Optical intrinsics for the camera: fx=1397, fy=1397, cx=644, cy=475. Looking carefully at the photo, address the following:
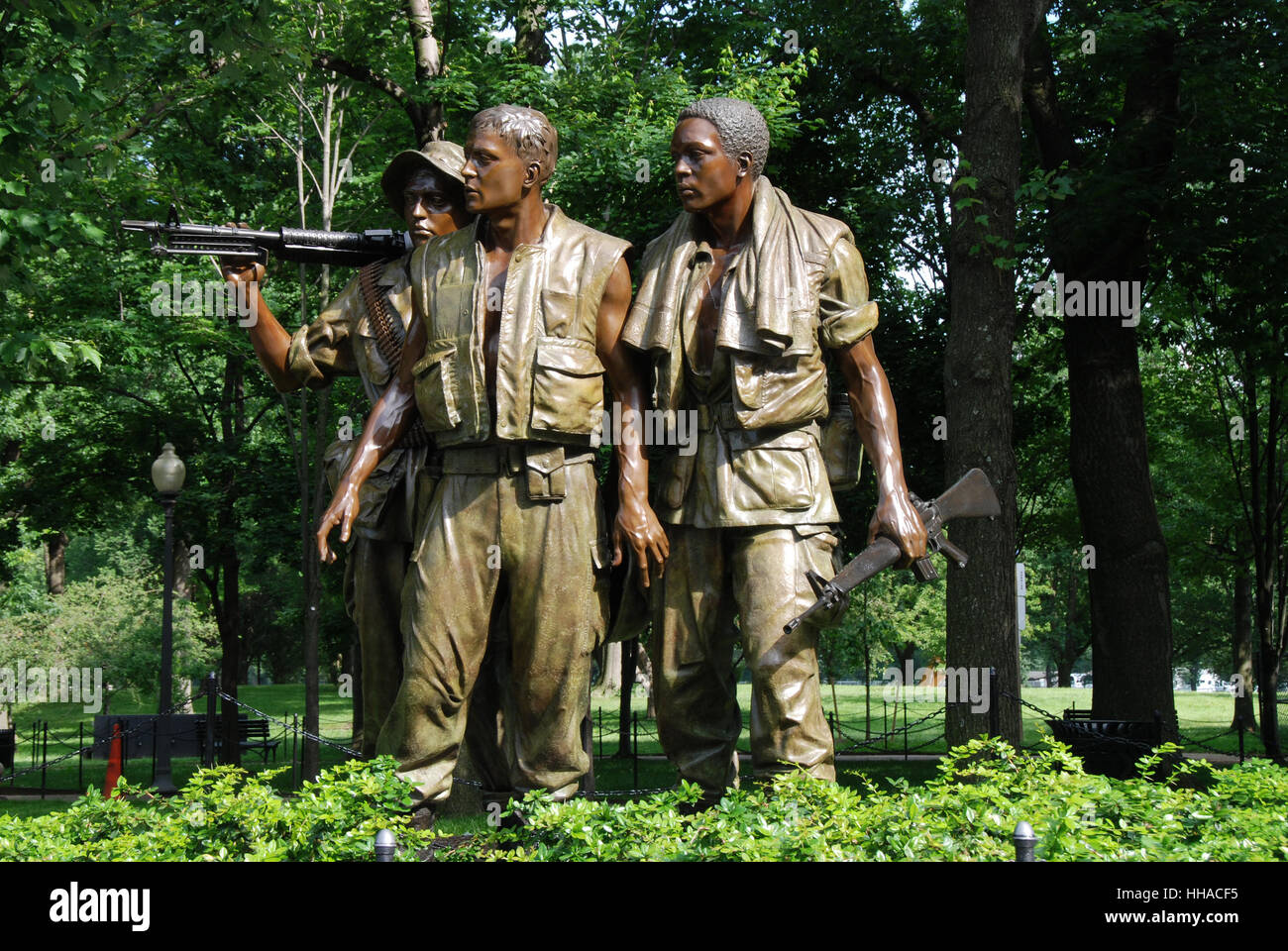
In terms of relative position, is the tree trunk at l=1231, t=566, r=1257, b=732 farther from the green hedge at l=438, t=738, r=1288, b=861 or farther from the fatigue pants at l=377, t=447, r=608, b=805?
the fatigue pants at l=377, t=447, r=608, b=805

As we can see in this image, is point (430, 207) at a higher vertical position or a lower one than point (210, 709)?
higher

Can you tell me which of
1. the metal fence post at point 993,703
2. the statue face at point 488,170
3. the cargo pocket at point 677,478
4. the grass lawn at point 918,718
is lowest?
the grass lawn at point 918,718

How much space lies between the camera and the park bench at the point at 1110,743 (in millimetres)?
10156

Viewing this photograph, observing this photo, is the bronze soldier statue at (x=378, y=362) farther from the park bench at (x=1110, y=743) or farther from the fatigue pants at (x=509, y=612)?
the park bench at (x=1110, y=743)

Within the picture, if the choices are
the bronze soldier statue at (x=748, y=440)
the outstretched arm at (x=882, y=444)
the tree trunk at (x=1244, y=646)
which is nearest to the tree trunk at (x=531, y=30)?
the bronze soldier statue at (x=748, y=440)

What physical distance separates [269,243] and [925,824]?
3.74 meters

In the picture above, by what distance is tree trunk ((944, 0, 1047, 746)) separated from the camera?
955 cm

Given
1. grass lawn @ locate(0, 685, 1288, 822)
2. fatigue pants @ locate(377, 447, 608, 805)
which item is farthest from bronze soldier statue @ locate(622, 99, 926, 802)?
grass lawn @ locate(0, 685, 1288, 822)

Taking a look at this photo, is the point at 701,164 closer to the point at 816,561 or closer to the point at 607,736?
the point at 816,561

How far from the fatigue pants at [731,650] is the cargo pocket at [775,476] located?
0.11 m

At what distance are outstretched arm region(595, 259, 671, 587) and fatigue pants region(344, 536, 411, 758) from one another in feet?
3.55

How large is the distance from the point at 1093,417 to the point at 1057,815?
410 inches

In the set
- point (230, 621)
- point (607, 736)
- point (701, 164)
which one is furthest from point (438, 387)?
point (607, 736)

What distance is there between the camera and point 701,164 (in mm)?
5488
